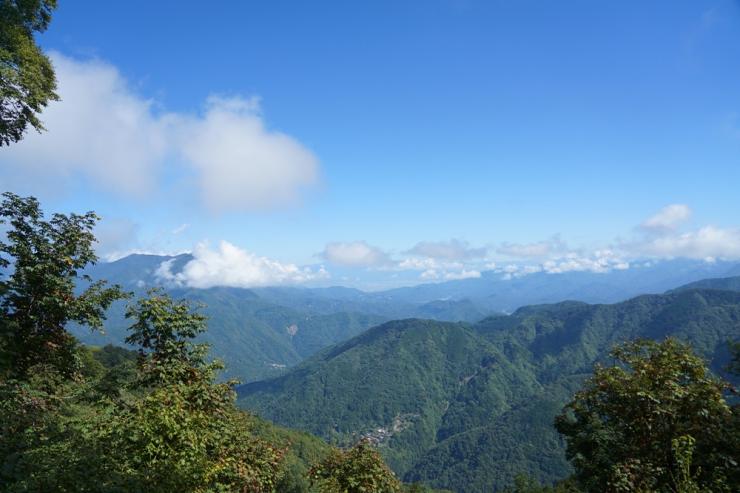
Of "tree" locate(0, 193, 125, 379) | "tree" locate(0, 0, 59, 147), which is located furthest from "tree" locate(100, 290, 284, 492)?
"tree" locate(0, 0, 59, 147)

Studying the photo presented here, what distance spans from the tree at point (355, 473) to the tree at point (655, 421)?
7.41m

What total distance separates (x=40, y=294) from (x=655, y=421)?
23.2 metres

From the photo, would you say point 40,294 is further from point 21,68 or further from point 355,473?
point 355,473

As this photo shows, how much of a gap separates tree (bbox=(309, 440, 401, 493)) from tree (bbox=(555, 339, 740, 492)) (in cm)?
741

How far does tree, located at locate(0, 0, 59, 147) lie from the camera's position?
14.5 meters

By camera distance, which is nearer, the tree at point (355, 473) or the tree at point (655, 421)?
the tree at point (655, 421)

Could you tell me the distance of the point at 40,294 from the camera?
52.6 ft

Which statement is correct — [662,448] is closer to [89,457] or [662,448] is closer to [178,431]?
[178,431]

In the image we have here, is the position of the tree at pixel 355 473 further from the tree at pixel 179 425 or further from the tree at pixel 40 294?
the tree at pixel 40 294

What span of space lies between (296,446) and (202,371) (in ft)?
577

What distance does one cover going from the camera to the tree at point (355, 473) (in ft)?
48.6

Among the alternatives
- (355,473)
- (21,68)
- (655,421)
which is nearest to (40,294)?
(21,68)

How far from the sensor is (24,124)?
15695 mm

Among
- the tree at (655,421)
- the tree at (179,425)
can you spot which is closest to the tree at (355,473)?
the tree at (179,425)
